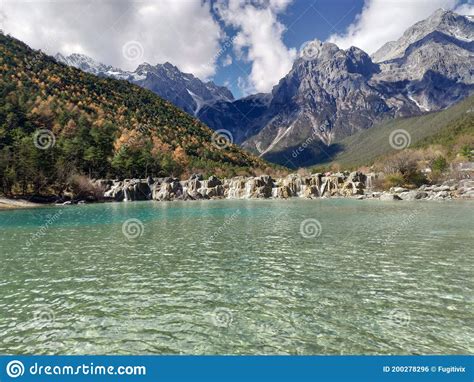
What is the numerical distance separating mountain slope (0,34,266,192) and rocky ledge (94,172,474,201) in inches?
501

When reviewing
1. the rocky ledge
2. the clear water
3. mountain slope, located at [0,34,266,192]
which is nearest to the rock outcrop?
the rocky ledge

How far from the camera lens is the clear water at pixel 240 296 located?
984 centimetres

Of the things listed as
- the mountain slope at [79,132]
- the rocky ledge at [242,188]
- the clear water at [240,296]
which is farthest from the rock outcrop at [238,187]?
the clear water at [240,296]

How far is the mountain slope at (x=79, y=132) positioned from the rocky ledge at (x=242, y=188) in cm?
1274

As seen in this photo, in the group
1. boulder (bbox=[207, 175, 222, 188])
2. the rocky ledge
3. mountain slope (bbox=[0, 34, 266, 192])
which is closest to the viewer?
mountain slope (bbox=[0, 34, 266, 192])

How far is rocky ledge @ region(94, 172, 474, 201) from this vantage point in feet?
332

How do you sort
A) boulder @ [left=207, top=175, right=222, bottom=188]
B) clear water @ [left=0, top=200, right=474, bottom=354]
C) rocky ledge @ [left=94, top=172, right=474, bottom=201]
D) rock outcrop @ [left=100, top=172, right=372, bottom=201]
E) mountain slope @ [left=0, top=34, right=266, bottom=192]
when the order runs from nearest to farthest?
clear water @ [left=0, top=200, right=474, bottom=354], mountain slope @ [left=0, top=34, right=266, bottom=192], rocky ledge @ [left=94, top=172, right=474, bottom=201], rock outcrop @ [left=100, top=172, right=372, bottom=201], boulder @ [left=207, top=175, right=222, bottom=188]

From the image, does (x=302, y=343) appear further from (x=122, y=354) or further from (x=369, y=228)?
(x=369, y=228)

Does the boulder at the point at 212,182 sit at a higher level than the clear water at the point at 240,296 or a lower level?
higher

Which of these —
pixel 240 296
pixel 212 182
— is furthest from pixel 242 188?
pixel 240 296

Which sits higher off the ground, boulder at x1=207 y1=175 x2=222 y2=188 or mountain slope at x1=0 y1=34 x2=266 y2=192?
mountain slope at x1=0 y1=34 x2=266 y2=192

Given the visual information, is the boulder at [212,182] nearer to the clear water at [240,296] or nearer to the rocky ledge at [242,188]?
the rocky ledge at [242,188]

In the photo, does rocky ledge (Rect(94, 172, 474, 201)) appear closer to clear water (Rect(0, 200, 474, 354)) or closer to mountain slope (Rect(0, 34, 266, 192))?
mountain slope (Rect(0, 34, 266, 192))

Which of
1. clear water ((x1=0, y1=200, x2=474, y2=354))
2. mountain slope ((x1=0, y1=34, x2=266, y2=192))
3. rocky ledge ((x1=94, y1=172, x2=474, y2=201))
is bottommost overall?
clear water ((x1=0, y1=200, x2=474, y2=354))
